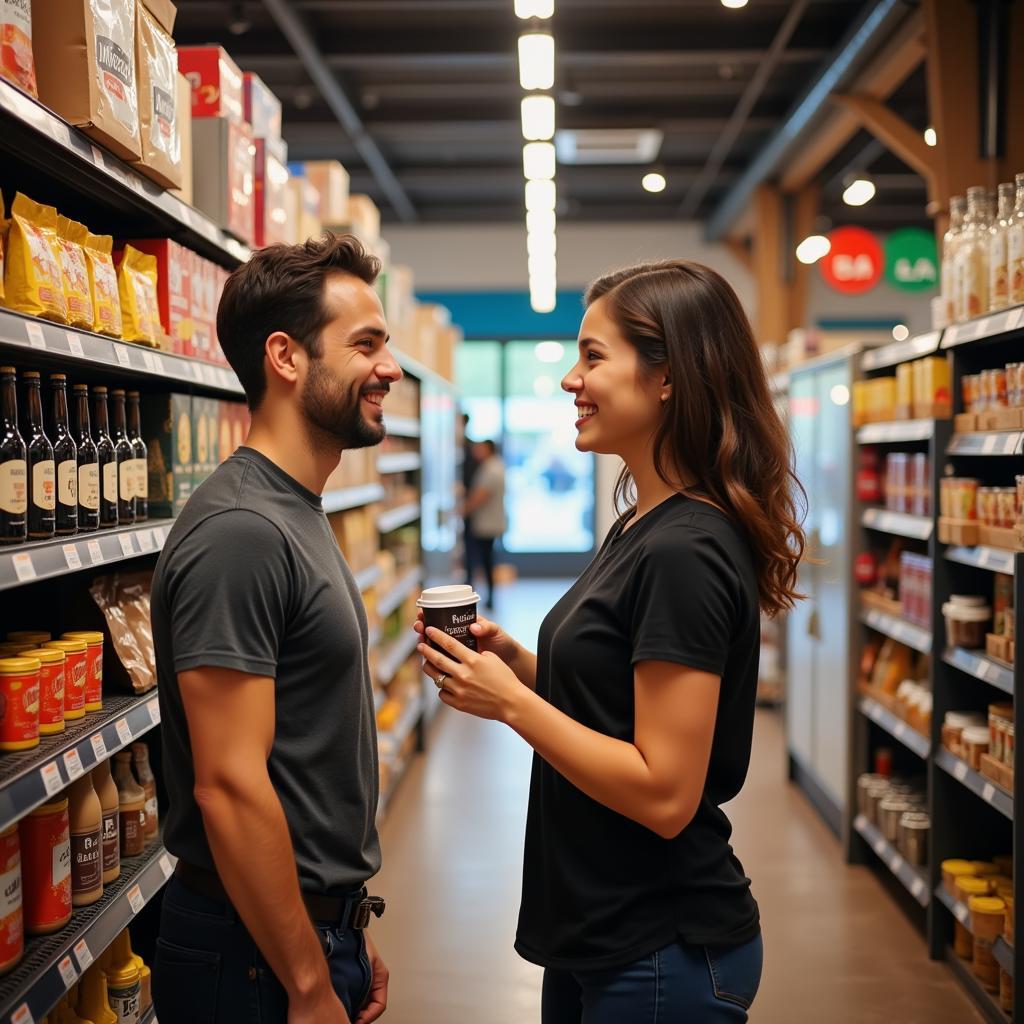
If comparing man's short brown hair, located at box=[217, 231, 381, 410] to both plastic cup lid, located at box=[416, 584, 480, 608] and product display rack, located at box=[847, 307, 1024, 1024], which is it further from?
product display rack, located at box=[847, 307, 1024, 1024]

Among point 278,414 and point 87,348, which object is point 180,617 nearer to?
point 278,414

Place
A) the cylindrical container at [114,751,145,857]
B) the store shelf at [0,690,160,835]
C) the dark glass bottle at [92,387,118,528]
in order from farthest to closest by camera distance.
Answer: the cylindrical container at [114,751,145,857], the dark glass bottle at [92,387,118,528], the store shelf at [0,690,160,835]

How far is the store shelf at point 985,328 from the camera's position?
332 centimetres

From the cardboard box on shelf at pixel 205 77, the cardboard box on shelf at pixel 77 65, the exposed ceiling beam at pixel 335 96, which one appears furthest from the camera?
the exposed ceiling beam at pixel 335 96

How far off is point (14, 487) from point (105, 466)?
0.44 meters

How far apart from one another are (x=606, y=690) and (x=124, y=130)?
1.54 meters

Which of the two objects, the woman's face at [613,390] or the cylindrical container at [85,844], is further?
the cylindrical container at [85,844]

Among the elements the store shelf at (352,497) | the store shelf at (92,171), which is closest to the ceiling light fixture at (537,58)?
the store shelf at (352,497)

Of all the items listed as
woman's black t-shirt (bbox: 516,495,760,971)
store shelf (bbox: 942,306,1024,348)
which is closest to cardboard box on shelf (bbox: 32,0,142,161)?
woman's black t-shirt (bbox: 516,495,760,971)

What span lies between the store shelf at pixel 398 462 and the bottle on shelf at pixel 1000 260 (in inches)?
131

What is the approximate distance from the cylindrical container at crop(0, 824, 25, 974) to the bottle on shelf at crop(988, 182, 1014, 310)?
10.1 ft

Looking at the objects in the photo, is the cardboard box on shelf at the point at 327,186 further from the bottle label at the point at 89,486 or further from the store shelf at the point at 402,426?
the bottle label at the point at 89,486

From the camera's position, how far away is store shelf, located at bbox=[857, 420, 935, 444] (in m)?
4.14

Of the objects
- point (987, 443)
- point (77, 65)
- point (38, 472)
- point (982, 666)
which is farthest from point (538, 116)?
point (38, 472)
